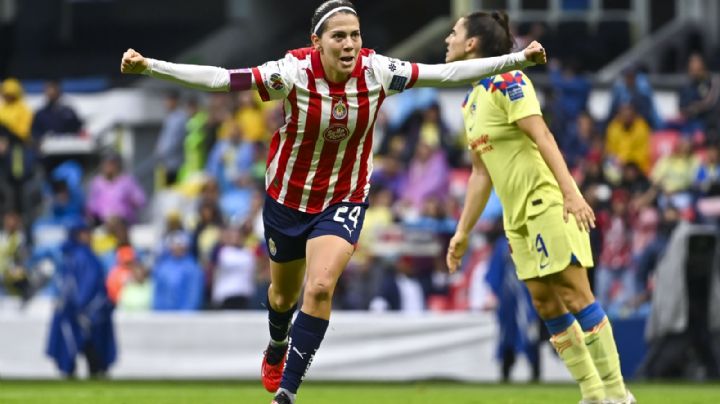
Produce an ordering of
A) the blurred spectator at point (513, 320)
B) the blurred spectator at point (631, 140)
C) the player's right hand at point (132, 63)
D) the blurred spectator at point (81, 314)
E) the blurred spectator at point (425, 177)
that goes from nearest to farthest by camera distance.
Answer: the player's right hand at point (132, 63)
the blurred spectator at point (513, 320)
the blurred spectator at point (81, 314)
the blurred spectator at point (425, 177)
the blurred spectator at point (631, 140)

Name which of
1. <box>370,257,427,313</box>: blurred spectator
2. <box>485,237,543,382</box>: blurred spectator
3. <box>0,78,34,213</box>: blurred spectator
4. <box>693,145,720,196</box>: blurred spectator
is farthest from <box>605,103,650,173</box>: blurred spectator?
<box>0,78,34,213</box>: blurred spectator

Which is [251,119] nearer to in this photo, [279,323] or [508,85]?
[279,323]

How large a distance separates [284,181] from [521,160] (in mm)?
1456

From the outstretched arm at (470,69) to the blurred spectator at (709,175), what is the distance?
10205 mm

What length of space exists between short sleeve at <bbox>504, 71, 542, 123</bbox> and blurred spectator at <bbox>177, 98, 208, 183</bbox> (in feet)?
45.9

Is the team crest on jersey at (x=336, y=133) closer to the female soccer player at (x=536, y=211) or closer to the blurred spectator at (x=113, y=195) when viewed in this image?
the female soccer player at (x=536, y=211)

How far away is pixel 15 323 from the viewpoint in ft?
61.0

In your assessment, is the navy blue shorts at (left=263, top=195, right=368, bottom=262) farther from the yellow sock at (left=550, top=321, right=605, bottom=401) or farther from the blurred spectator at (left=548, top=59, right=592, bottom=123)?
the blurred spectator at (left=548, top=59, right=592, bottom=123)

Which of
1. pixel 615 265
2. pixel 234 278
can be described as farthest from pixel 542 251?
pixel 234 278

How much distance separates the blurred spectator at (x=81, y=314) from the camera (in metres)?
18.0

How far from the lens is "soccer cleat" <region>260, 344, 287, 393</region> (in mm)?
10414

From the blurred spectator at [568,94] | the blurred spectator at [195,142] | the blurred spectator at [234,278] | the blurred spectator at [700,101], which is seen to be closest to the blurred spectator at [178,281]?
the blurred spectator at [234,278]

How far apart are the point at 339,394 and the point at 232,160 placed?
9359 mm

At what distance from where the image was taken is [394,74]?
9305 mm
